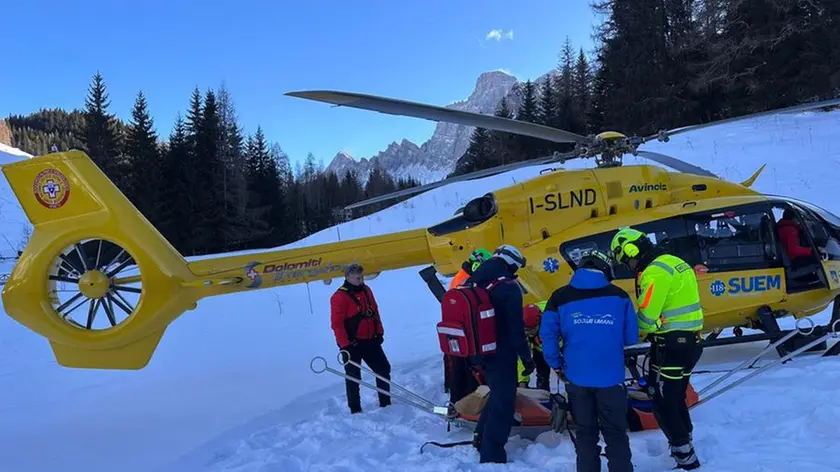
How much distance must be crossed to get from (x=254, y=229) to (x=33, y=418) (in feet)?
93.0

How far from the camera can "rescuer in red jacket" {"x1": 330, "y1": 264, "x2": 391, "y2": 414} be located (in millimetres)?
6090

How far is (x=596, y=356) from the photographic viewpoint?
3439mm

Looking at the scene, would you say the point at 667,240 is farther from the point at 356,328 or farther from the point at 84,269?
the point at 84,269

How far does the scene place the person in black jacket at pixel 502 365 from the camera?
4.10 metres

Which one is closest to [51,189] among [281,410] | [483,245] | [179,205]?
[281,410]

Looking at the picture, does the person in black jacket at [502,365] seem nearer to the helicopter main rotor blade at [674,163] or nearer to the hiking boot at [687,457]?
the hiking boot at [687,457]

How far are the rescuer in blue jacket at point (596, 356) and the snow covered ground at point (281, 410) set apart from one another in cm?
59

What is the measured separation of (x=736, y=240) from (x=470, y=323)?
419 cm

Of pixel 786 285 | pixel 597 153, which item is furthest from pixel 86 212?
pixel 786 285

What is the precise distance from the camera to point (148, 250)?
20.6ft

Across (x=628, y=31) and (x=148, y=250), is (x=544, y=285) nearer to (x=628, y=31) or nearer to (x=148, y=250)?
(x=148, y=250)

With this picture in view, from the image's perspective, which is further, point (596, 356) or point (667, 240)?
point (667, 240)

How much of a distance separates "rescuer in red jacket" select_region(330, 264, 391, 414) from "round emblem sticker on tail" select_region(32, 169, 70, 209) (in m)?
3.60

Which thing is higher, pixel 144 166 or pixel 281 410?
pixel 144 166
